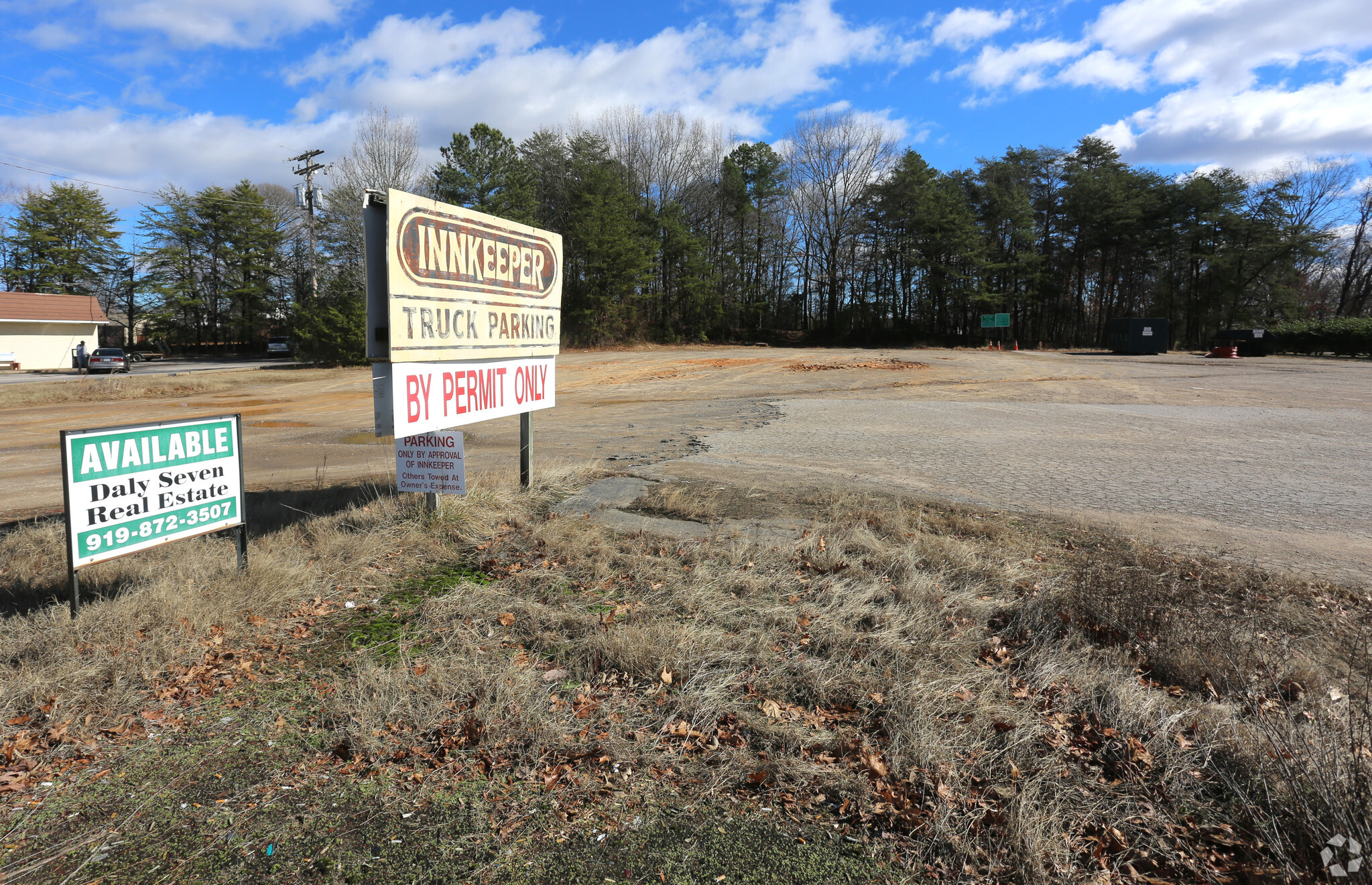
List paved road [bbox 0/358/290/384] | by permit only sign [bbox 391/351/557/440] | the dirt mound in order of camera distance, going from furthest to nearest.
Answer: paved road [bbox 0/358/290/384]
the dirt mound
by permit only sign [bbox 391/351/557/440]

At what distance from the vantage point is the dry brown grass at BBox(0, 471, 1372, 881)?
278 cm

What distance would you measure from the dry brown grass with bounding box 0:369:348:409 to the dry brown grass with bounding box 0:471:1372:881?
22.4 meters

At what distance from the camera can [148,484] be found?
4.63 meters

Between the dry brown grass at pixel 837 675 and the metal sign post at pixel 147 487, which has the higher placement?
the metal sign post at pixel 147 487

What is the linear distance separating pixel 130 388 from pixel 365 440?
18052 mm

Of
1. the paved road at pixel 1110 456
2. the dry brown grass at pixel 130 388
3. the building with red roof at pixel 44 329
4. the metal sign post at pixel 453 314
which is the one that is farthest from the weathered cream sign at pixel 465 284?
the building with red roof at pixel 44 329

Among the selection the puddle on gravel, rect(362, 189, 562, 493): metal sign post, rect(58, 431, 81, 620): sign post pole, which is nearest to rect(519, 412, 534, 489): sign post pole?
rect(362, 189, 562, 493): metal sign post

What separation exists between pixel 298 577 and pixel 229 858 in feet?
9.37

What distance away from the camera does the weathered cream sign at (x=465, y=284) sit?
564 centimetres

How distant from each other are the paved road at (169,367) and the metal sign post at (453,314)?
35.7m

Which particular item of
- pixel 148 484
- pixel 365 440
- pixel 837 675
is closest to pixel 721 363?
pixel 365 440

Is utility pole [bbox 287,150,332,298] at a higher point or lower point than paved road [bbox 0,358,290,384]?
higher

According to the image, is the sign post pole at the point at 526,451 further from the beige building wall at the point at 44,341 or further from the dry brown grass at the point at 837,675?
the beige building wall at the point at 44,341

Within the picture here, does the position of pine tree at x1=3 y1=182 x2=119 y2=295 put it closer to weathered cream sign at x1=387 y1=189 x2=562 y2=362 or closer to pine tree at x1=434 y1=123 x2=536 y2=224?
pine tree at x1=434 y1=123 x2=536 y2=224
